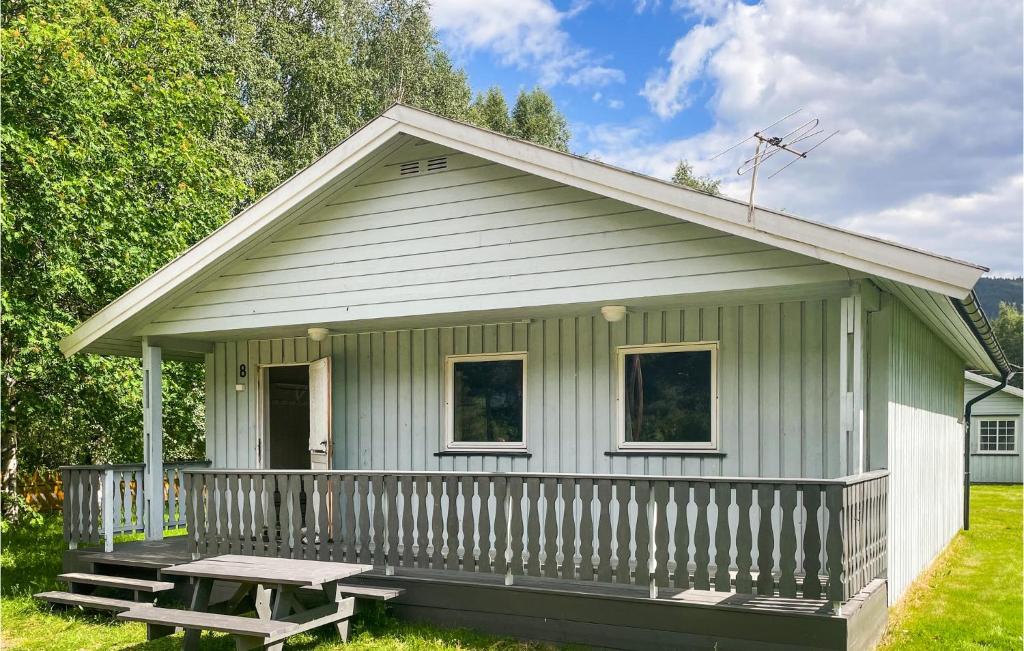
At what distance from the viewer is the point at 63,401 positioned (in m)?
12.9

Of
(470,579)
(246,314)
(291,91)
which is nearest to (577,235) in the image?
(470,579)

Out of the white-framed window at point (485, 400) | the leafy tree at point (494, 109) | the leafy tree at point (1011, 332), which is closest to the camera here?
the white-framed window at point (485, 400)

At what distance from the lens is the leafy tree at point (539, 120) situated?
32281mm

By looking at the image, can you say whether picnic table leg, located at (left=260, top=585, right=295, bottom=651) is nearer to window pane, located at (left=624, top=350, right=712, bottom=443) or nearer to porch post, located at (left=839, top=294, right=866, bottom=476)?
window pane, located at (left=624, top=350, right=712, bottom=443)

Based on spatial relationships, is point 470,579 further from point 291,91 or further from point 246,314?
point 291,91

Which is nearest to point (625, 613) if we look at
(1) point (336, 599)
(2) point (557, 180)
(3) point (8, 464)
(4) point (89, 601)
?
(1) point (336, 599)

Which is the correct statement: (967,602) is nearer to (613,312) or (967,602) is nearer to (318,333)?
(613,312)

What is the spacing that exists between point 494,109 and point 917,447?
24865 mm

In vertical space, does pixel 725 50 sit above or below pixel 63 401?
above

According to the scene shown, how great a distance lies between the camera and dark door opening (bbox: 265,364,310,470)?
456 inches

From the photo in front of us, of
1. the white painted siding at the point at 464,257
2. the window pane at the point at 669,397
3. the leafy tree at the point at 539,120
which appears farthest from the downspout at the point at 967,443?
the leafy tree at the point at 539,120

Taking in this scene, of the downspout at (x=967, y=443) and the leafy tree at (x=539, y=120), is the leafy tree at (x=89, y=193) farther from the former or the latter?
the leafy tree at (x=539, y=120)

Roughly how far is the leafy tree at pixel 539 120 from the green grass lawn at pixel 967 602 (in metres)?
22.8

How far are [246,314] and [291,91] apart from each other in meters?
17.0
